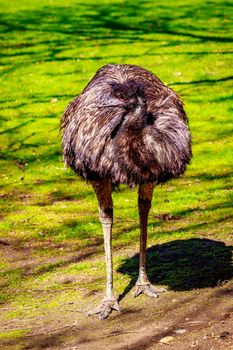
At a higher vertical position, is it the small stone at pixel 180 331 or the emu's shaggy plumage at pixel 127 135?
the emu's shaggy plumage at pixel 127 135

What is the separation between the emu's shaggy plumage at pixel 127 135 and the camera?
700 cm

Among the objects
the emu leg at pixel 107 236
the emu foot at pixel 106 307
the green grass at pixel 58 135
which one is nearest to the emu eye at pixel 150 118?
the emu leg at pixel 107 236

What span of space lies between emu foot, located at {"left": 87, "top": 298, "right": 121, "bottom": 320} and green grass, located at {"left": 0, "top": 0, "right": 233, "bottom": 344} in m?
0.61

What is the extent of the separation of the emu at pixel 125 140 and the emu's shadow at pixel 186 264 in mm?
387

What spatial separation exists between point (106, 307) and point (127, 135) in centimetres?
185

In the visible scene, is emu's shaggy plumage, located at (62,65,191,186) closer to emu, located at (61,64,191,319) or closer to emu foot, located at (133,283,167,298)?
emu, located at (61,64,191,319)

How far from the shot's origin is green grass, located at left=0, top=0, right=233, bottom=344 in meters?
9.98

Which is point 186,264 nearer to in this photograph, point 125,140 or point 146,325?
point 146,325

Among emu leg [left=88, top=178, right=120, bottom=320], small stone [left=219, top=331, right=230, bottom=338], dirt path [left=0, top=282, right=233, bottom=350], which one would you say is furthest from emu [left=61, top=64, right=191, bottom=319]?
small stone [left=219, top=331, right=230, bottom=338]

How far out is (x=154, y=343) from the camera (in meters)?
6.91

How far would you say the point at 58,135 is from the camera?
1093 centimetres

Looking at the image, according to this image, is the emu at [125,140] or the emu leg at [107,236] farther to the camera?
the emu leg at [107,236]

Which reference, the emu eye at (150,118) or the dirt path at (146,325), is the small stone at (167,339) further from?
the emu eye at (150,118)

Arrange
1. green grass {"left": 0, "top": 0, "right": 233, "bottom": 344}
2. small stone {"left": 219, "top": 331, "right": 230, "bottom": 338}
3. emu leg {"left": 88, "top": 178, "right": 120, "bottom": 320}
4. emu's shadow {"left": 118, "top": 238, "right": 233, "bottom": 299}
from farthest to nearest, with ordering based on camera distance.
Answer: green grass {"left": 0, "top": 0, "right": 233, "bottom": 344}, emu's shadow {"left": 118, "top": 238, "right": 233, "bottom": 299}, emu leg {"left": 88, "top": 178, "right": 120, "bottom": 320}, small stone {"left": 219, "top": 331, "right": 230, "bottom": 338}
